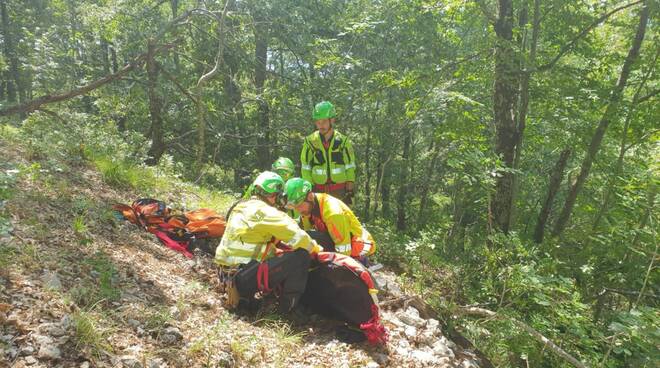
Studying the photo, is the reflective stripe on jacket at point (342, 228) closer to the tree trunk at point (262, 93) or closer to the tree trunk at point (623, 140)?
the tree trunk at point (623, 140)

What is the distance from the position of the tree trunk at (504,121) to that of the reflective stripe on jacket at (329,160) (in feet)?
8.29

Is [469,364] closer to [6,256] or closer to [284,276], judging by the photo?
[284,276]

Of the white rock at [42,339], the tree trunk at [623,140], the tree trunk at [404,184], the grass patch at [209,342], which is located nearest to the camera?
the white rock at [42,339]

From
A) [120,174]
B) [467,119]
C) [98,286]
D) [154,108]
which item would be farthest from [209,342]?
[154,108]

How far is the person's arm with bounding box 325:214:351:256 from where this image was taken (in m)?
4.65

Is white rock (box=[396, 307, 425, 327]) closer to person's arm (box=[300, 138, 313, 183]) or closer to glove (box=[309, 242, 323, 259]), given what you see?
glove (box=[309, 242, 323, 259])

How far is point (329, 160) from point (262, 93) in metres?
5.88

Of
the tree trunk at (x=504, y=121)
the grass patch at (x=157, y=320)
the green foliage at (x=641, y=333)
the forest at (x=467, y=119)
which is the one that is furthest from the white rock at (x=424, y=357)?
the tree trunk at (x=504, y=121)

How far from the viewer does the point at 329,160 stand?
6.28 meters

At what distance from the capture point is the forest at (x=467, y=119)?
513 cm

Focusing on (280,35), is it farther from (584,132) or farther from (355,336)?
(355,336)

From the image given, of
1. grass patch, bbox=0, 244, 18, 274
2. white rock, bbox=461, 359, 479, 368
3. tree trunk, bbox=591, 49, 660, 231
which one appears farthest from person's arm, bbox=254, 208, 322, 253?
tree trunk, bbox=591, 49, 660, 231

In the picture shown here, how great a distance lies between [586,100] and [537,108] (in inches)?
47.3

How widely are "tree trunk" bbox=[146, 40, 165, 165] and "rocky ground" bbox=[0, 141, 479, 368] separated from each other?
4.03m
